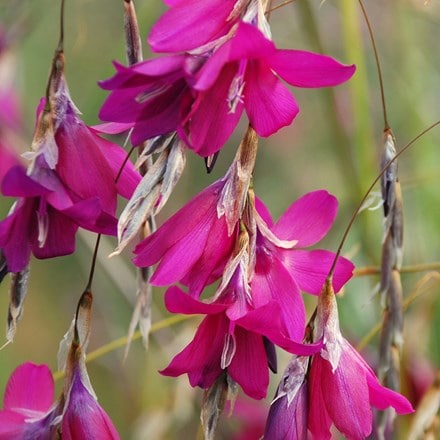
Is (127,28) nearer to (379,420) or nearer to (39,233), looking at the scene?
(39,233)

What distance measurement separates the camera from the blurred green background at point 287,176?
2.48 ft

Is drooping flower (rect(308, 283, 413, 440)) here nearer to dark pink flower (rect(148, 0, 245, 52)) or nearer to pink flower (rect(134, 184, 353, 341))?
pink flower (rect(134, 184, 353, 341))

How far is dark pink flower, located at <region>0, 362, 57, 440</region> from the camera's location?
18.3 inches

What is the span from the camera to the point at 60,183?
406 mm

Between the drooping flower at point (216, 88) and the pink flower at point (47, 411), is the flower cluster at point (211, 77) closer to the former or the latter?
the drooping flower at point (216, 88)

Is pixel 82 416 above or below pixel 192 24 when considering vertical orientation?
below

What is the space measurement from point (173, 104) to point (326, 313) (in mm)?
118

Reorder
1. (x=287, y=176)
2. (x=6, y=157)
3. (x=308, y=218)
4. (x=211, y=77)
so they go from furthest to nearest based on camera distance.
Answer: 1. (x=287, y=176)
2. (x=6, y=157)
3. (x=308, y=218)
4. (x=211, y=77)

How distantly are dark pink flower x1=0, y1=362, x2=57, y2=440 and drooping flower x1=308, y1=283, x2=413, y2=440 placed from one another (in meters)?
0.13

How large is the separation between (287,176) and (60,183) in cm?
92

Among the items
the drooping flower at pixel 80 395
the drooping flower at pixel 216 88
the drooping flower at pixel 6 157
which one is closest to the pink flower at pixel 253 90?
the drooping flower at pixel 216 88

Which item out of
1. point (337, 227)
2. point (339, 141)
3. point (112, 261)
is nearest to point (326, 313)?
point (339, 141)

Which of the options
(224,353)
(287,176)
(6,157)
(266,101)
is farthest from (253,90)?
(287,176)

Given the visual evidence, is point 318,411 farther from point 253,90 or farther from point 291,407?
point 253,90
